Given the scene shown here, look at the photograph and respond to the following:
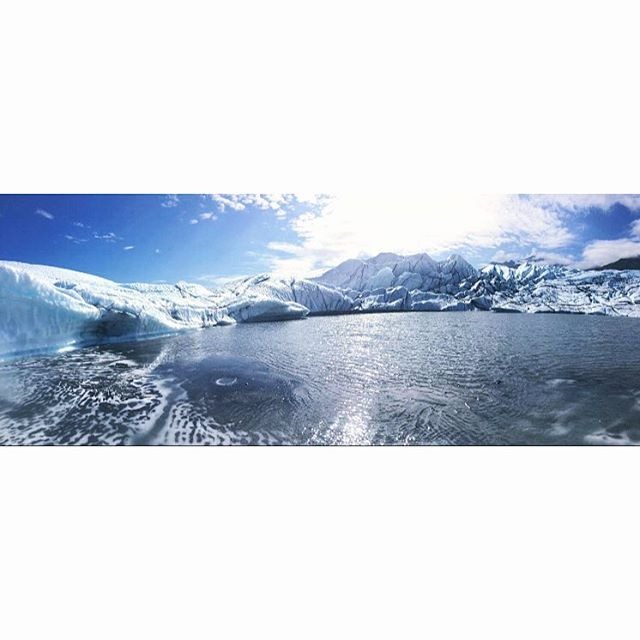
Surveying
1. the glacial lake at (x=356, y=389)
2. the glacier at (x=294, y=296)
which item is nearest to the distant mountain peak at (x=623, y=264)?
the glacier at (x=294, y=296)

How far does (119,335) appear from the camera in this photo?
4.96m

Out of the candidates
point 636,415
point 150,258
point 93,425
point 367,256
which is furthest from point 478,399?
point 150,258

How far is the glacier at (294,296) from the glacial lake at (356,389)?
0.27m

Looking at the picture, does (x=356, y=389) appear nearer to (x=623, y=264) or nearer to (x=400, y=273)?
(x=400, y=273)

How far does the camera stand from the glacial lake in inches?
121

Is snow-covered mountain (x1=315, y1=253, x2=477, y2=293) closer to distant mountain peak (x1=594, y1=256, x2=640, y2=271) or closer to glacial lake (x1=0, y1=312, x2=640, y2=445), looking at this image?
glacial lake (x1=0, y1=312, x2=640, y2=445)

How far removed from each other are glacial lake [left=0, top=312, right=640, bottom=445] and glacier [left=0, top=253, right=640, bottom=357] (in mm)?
265

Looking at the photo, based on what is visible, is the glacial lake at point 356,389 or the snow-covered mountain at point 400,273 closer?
the glacial lake at point 356,389

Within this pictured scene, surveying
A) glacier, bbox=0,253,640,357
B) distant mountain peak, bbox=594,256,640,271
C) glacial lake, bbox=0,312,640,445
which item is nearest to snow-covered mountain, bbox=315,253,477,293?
glacier, bbox=0,253,640,357

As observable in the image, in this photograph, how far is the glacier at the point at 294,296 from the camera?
402cm

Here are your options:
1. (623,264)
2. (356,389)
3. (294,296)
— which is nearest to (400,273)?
(294,296)

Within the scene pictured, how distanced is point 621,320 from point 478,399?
2.75 m

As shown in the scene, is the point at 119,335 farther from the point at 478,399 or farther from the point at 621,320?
the point at 621,320

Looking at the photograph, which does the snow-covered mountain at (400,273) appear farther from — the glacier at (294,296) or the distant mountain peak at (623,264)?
the distant mountain peak at (623,264)
